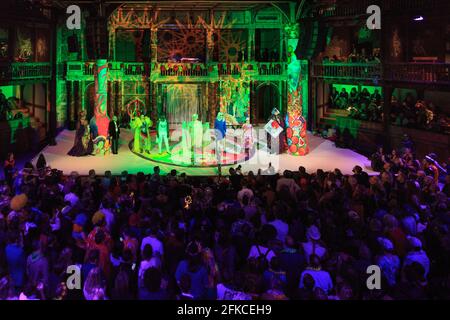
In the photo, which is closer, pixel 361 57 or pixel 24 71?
pixel 24 71

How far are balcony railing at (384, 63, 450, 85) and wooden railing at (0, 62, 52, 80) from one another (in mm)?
13503

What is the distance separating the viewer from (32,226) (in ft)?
24.1

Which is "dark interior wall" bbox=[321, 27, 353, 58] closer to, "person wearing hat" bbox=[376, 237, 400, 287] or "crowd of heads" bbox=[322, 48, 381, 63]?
"crowd of heads" bbox=[322, 48, 381, 63]

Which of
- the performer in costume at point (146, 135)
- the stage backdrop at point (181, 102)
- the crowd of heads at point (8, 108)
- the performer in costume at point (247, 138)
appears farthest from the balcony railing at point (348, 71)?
the crowd of heads at point (8, 108)

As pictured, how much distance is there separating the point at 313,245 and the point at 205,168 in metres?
9.67

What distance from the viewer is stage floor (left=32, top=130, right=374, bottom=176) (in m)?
15.6

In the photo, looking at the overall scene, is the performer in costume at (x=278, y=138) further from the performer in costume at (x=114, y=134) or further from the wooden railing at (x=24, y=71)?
the wooden railing at (x=24, y=71)

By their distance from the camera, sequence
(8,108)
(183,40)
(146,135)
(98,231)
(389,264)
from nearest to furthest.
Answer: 1. (389,264)
2. (98,231)
3. (146,135)
4. (8,108)
5. (183,40)

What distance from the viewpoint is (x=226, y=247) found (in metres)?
6.51

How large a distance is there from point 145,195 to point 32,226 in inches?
94.3

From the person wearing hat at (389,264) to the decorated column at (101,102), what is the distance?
45.1 feet

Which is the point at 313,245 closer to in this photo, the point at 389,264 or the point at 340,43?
the point at 389,264

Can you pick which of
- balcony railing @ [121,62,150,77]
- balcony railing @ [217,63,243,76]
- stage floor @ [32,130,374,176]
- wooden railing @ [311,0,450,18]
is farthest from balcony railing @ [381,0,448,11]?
balcony railing @ [121,62,150,77]

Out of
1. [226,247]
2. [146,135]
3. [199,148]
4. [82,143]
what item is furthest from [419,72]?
[226,247]
